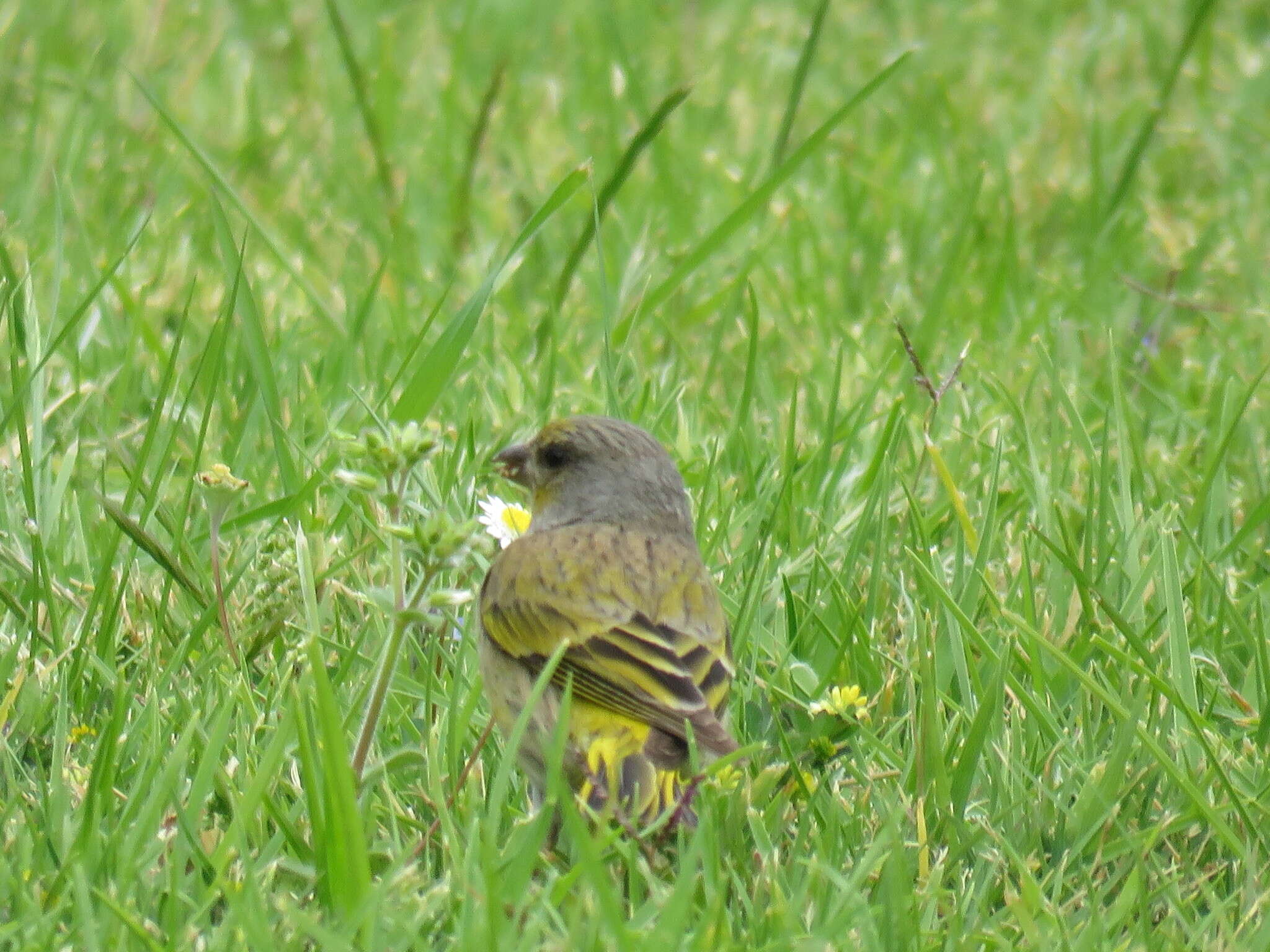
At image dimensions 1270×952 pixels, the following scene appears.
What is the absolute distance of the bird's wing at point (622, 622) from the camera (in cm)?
329

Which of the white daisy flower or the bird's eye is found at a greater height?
the bird's eye

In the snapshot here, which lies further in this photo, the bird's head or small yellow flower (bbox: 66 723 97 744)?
the bird's head

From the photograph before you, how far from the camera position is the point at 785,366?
556 cm

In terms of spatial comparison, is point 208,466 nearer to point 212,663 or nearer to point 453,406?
point 453,406

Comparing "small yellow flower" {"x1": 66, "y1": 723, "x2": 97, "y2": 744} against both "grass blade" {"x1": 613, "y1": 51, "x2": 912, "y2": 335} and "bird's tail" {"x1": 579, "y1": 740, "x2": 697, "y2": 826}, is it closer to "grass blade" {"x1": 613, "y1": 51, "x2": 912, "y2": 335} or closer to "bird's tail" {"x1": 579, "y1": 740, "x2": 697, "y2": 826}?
"bird's tail" {"x1": 579, "y1": 740, "x2": 697, "y2": 826}

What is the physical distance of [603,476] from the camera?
415 centimetres

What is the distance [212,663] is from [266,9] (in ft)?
16.9

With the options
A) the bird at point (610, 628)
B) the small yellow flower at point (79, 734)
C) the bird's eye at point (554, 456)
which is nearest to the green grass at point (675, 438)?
the small yellow flower at point (79, 734)

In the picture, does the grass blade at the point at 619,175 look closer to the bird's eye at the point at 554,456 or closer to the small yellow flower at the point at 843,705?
the bird's eye at the point at 554,456

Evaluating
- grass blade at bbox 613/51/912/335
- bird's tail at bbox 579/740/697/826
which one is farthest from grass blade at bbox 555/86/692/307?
bird's tail at bbox 579/740/697/826

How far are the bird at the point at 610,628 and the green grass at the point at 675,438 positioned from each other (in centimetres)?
11

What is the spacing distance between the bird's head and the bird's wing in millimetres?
104

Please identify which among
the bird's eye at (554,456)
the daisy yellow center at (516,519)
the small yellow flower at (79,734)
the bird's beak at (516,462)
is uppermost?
the small yellow flower at (79,734)

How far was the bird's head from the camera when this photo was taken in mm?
4082
